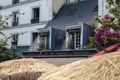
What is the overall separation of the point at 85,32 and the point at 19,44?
318 inches

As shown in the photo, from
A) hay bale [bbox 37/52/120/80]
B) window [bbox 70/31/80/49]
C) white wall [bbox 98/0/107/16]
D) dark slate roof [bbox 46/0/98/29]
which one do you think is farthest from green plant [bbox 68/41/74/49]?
hay bale [bbox 37/52/120/80]

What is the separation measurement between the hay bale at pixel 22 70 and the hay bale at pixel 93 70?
4208mm

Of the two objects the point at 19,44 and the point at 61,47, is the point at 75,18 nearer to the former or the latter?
the point at 61,47

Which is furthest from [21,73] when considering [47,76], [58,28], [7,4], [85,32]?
[7,4]

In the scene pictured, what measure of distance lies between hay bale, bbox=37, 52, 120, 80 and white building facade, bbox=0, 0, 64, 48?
23287 millimetres

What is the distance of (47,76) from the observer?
470cm

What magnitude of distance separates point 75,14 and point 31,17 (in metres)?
4.60

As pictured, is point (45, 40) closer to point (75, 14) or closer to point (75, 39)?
point (75, 39)

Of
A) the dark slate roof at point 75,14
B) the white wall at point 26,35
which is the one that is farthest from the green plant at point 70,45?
the white wall at point 26,35

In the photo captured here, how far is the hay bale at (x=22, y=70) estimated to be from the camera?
8.84m

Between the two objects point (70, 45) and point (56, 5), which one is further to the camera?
point (56, 5)

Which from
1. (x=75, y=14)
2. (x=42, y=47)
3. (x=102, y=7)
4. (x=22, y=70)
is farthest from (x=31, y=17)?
(x=22, y=70)

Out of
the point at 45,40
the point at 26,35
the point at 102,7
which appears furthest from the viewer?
the point at 26,35

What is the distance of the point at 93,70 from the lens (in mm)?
4273
